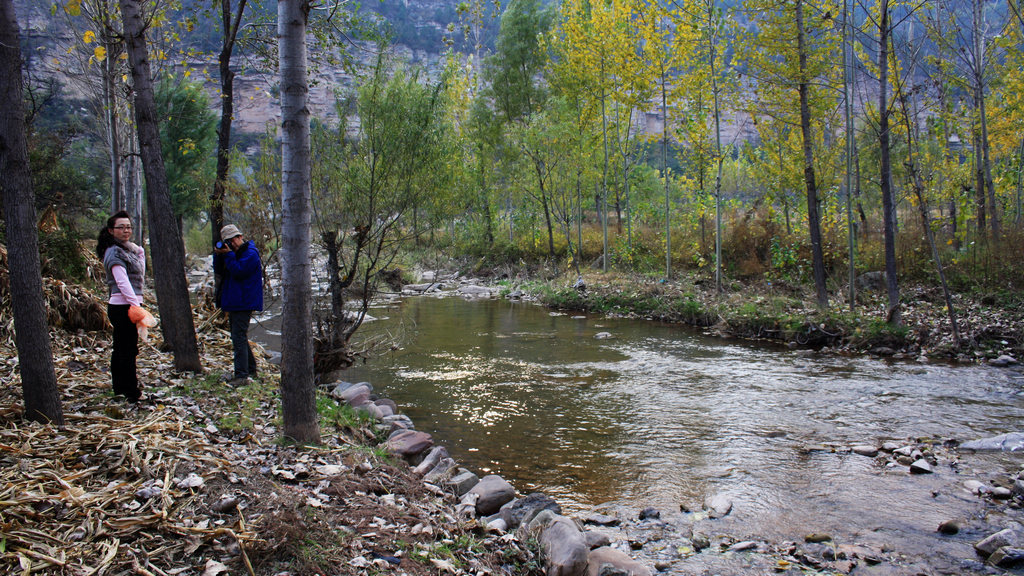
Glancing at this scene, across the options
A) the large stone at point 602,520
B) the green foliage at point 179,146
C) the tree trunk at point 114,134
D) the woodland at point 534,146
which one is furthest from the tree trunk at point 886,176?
the green foliage at point 179,146

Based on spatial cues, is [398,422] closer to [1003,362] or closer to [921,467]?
[921,467]

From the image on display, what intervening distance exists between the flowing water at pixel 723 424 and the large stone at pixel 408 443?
1.73 ft

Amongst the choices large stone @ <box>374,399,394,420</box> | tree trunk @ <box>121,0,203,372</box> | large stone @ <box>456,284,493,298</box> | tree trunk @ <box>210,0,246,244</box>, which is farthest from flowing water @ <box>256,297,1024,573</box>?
Answer: large stone @ <box>456,284,493,298</box>

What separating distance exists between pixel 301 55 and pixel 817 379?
925 cm

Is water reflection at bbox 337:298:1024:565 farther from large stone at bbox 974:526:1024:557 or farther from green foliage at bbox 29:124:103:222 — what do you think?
green foliage at bbox 29:124:103:222

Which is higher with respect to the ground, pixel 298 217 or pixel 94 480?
pixel 298 217

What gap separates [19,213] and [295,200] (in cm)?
178

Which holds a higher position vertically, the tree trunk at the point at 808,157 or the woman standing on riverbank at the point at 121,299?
the tree trunk at the point at 808,157

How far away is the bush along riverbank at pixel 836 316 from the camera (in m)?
10.7

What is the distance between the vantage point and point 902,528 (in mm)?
4633

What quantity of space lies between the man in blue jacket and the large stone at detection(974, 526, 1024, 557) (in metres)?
7.34

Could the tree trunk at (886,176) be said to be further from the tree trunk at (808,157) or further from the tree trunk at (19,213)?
the tree trunk at (19,213)

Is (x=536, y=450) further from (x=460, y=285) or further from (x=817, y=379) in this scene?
(x=460, y=285)

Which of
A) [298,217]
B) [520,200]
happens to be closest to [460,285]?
[520,200]
